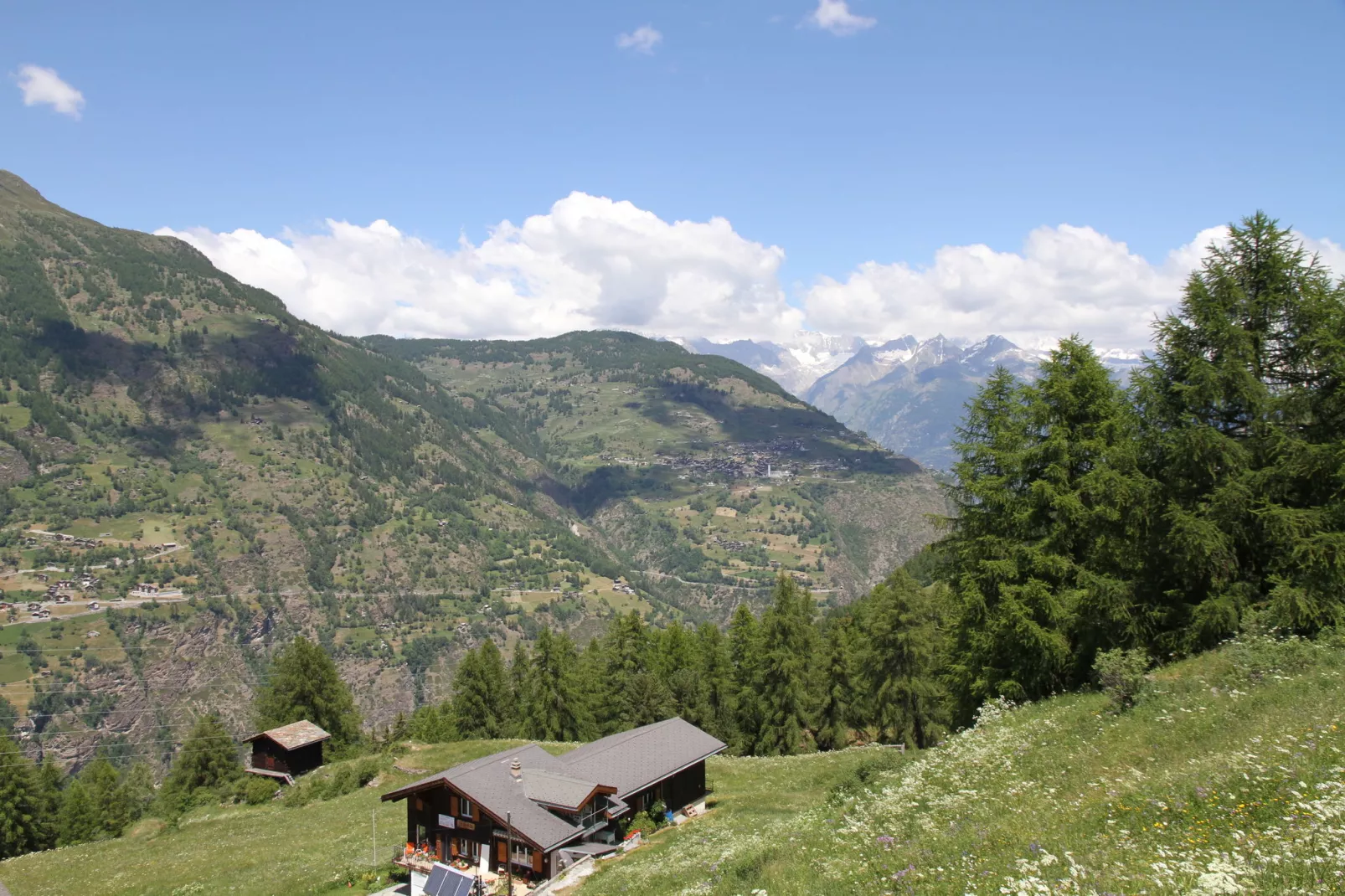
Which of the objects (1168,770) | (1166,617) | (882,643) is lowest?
(882,643)

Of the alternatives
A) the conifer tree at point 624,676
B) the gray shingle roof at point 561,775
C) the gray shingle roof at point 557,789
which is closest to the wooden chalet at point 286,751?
the conifer tree at point 624,676

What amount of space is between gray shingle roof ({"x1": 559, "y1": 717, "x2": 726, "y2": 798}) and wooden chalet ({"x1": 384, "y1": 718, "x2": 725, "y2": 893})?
8cm

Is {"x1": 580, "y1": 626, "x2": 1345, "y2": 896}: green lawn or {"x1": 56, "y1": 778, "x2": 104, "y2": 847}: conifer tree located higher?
{"x1": 580, "y1": 626, "x2": 1345, "y2": 896}: green lawn

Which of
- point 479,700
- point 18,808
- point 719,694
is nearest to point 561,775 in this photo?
point 719,694

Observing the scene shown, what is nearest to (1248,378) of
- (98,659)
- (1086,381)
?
(1086,381)

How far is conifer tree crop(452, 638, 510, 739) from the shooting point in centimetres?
7888

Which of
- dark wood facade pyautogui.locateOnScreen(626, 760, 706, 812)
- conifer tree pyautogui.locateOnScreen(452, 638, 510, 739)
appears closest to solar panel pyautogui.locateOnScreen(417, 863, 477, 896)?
dark wood facade pyautogui.locateOnScreen(626, 760, 706, 812)

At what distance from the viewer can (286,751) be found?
67.2 meters

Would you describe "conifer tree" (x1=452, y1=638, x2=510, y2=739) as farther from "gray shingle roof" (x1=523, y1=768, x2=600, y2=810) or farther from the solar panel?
the solar panel

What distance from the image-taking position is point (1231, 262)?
23.4 m

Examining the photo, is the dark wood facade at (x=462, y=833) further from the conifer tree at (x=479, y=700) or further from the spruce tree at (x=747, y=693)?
the conifer tree at (x=479, y=700)

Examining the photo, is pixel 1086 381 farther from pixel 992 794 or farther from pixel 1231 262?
pixel 992 794

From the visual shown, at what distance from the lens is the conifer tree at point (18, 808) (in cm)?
6600

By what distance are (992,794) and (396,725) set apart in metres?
91.2
